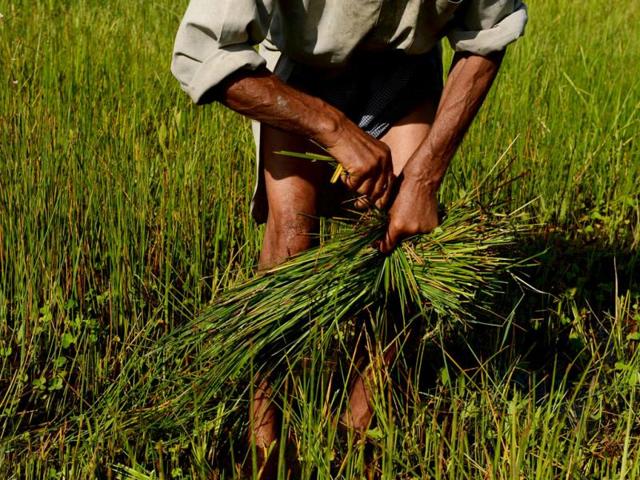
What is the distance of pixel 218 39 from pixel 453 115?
0.56 m

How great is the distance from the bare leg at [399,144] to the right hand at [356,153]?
28cm

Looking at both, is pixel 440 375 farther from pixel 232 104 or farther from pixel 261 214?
pixel 232 104

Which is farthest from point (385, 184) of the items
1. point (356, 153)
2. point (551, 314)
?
point (551, 314)

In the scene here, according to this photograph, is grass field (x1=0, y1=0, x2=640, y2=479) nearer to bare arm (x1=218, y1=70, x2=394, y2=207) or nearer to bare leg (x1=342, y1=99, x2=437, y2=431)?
bare leg (x1=342, y1=99, x2=437, y2=431)

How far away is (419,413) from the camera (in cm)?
210

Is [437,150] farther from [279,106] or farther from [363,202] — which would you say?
[279,106]

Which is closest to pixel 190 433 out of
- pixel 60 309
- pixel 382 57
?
pixel 60 309

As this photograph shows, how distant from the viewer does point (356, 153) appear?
1873 mm

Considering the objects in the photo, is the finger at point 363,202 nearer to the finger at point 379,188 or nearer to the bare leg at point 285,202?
the finger at point 379,188

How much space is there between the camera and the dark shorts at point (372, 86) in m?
2.18

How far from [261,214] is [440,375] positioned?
59 cm

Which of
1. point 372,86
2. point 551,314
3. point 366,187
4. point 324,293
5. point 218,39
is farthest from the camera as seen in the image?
point 551,314

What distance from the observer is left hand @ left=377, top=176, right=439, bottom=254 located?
2014mm

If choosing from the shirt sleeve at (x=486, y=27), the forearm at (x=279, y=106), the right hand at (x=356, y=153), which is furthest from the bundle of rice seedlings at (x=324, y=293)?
the shirt sleeve at (x=486, y=27)
